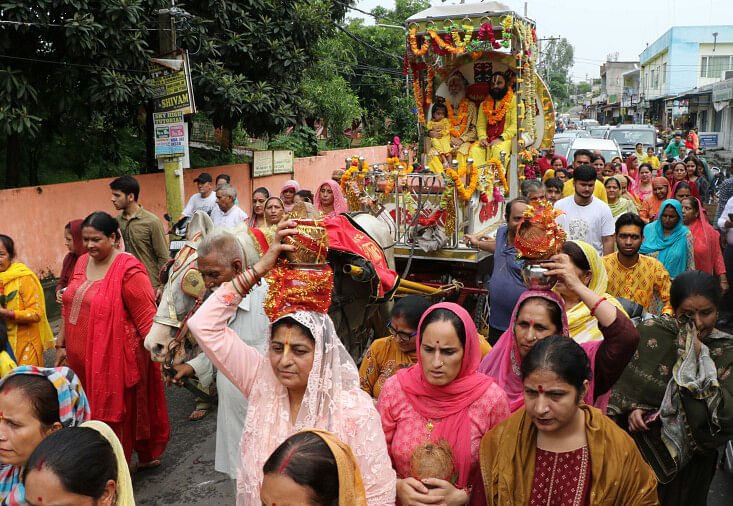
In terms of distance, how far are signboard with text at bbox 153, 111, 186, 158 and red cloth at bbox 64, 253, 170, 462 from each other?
4.94 m

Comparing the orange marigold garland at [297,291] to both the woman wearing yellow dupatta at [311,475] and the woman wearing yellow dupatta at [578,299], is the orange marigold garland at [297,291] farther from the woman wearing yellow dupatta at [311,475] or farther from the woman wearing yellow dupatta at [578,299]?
the woman wearing yellow dupatta at [578,299]

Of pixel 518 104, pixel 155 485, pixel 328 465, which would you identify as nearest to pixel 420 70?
pixel 518 104

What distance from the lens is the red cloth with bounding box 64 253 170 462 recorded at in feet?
14.4

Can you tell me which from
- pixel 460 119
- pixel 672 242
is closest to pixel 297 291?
pixel 672 242

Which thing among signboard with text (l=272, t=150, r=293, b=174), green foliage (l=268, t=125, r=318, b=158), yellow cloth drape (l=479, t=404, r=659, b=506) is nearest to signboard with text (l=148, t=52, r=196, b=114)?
A: signboard with text (l=272, t=150, r=293, b=174)

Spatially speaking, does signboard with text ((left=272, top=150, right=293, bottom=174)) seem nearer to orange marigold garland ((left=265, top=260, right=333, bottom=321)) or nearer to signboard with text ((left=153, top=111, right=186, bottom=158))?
signboard with text ((left=153, top=111, right=186, bottom=158))

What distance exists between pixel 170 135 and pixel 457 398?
7518mm

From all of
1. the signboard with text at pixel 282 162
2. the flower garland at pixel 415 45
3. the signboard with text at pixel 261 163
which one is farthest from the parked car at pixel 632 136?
the flower garland at pixel 415 45

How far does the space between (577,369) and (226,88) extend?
9396mm

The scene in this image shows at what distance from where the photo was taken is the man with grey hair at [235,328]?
133 inches

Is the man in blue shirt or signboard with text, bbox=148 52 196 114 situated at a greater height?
signboard with text, bbox=148 52 196 114

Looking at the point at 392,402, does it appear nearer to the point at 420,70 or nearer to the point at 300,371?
the point at 300,371

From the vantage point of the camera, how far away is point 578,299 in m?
3.63

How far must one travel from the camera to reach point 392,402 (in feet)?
9.77
